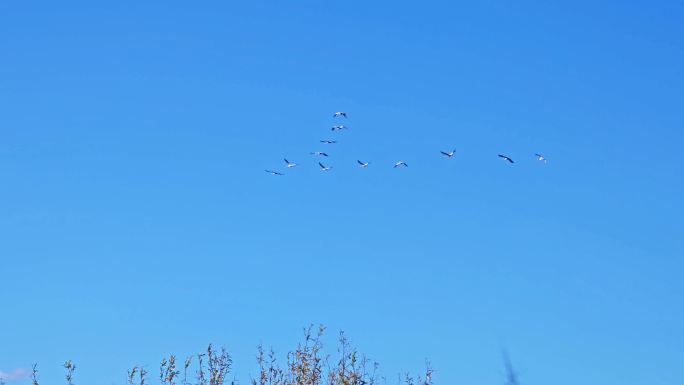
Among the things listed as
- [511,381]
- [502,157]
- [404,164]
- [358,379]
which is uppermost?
[404,164]

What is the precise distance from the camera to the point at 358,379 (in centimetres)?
3084

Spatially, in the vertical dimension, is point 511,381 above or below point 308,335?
below

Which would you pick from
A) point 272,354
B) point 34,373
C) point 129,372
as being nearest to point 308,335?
point 272,354

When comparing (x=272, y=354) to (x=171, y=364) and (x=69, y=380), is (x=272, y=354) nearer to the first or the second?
(x=171, y=364)

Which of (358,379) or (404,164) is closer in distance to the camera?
(358,379)

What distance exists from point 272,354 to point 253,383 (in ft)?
3.62

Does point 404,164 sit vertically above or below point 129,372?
above

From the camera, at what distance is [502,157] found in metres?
34.9

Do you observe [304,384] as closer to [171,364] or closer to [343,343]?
[343,343]

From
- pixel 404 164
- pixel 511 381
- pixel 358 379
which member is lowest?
pixel 511 381

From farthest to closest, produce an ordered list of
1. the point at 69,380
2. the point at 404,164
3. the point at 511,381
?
the point at 404,164 → the point at 69,380 → the point at 511,381

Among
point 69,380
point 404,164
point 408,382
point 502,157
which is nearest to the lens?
point 69,380

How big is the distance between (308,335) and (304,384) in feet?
5.35

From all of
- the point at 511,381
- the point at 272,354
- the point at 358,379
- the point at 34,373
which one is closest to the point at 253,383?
the point at 272,354
